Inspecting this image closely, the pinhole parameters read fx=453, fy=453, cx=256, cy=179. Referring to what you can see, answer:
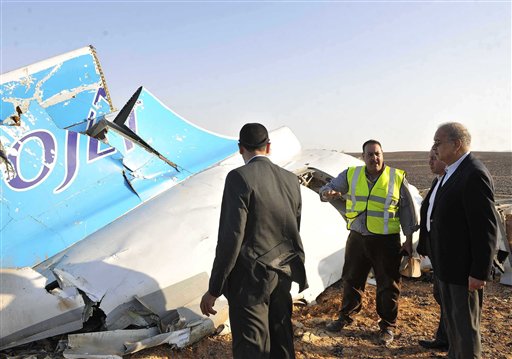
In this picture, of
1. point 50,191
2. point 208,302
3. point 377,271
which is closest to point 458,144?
point 377,271

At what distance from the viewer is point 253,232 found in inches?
97.7

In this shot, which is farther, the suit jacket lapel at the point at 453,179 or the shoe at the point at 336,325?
the shoe at the point at 336,325

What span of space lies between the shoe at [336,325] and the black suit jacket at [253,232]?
66.1 inches

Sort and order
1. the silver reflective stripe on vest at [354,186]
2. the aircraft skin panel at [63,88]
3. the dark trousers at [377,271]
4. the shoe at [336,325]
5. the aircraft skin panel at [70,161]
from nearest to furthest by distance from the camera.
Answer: the aircraft skin panel at [70,161] < the dark trousers at [377,271] < the silver reflective stripe on vest at [354,186] < the shoe at [336,325] < the aircraft skin panel at [63,88]

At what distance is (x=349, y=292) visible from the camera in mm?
4082

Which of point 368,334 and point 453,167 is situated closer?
point 453,167

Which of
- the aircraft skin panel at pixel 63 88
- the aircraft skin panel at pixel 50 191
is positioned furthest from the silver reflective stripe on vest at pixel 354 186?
the aircraft skin panel at pixel 63 88

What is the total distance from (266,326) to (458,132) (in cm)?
165

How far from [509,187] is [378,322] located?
52.2 feet

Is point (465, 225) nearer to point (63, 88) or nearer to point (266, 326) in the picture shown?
point (266, 326)

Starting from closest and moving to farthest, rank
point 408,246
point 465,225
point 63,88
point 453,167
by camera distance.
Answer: point 465,225
point 453,167
point 408,246
point 63,88

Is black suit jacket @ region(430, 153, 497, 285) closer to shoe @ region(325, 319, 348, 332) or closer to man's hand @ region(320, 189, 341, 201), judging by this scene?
man's hand @ region(320, 189, 341, 201)

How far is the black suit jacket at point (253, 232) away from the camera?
2.40 metres

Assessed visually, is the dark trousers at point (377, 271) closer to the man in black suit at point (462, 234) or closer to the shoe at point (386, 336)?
the shoe at point (386, 336)
